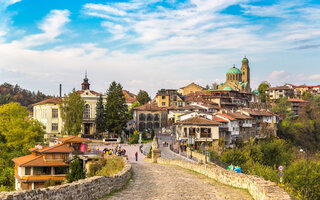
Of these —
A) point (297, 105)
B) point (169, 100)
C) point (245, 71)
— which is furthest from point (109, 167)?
point (245, 71)

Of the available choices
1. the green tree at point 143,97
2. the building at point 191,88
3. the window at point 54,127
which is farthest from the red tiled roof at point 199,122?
the building at point 191,88

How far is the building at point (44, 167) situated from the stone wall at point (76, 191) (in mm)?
20511

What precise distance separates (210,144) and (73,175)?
24.8m

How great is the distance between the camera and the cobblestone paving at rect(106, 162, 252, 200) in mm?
12031

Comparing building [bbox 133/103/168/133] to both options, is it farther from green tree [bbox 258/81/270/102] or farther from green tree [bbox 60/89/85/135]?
green tree [bbox 258/81/270/102]

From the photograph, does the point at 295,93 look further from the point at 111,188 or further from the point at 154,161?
the point at 111,188

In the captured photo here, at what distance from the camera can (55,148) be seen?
109 ft

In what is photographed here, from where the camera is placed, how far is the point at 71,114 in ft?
163

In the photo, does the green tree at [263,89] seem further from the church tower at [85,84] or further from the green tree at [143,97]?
the church tower at [85,84]

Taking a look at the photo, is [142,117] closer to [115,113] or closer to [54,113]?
[115,113]

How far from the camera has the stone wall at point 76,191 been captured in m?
7.68

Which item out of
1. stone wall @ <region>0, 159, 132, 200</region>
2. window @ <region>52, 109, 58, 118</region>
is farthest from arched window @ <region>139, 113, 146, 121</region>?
stone wall @ <region>0, 159, 132, 200</region>

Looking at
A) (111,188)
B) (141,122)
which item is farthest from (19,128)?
(111,188)

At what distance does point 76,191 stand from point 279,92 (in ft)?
350
